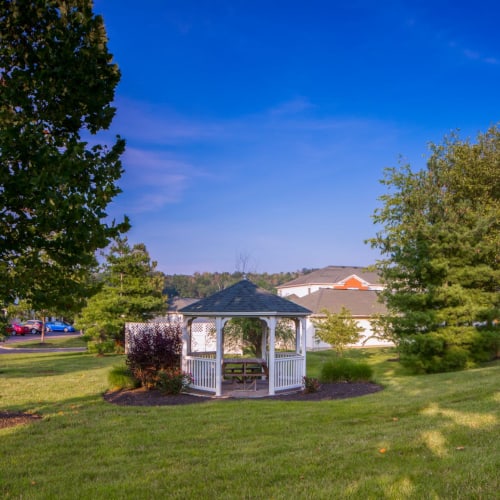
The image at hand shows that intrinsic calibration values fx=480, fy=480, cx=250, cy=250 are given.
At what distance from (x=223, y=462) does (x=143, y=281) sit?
2452 cm

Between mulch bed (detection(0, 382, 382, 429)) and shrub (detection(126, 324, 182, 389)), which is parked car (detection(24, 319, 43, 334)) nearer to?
shrub (detection(126, 324, 182, 389))

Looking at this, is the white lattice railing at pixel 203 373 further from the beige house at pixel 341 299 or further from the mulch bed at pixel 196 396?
the beige house at pixel 341 299

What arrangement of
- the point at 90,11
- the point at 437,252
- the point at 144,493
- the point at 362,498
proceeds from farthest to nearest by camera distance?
the point at 437,252
the point at 90,11
the point at 144,493
the point at 362,498

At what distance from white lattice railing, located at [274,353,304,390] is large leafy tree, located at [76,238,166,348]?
15913mm

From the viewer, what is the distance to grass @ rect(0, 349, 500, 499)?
4996 millimetres

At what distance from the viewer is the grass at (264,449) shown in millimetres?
4996

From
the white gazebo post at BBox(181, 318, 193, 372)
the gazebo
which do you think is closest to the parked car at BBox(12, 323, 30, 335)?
the white gazebo post at BBox(181, 318, 193, 372)

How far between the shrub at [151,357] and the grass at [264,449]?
220 centimetres

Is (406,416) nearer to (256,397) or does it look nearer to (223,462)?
(223,462)

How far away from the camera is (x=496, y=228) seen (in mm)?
23625

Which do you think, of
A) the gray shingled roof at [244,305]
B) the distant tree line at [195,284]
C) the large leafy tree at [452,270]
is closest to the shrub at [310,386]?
the gray shingled roof at [244,305]

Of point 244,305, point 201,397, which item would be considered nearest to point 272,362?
point 244,305

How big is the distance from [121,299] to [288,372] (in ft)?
55.0

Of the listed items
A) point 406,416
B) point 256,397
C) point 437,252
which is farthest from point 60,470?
point 437,252
